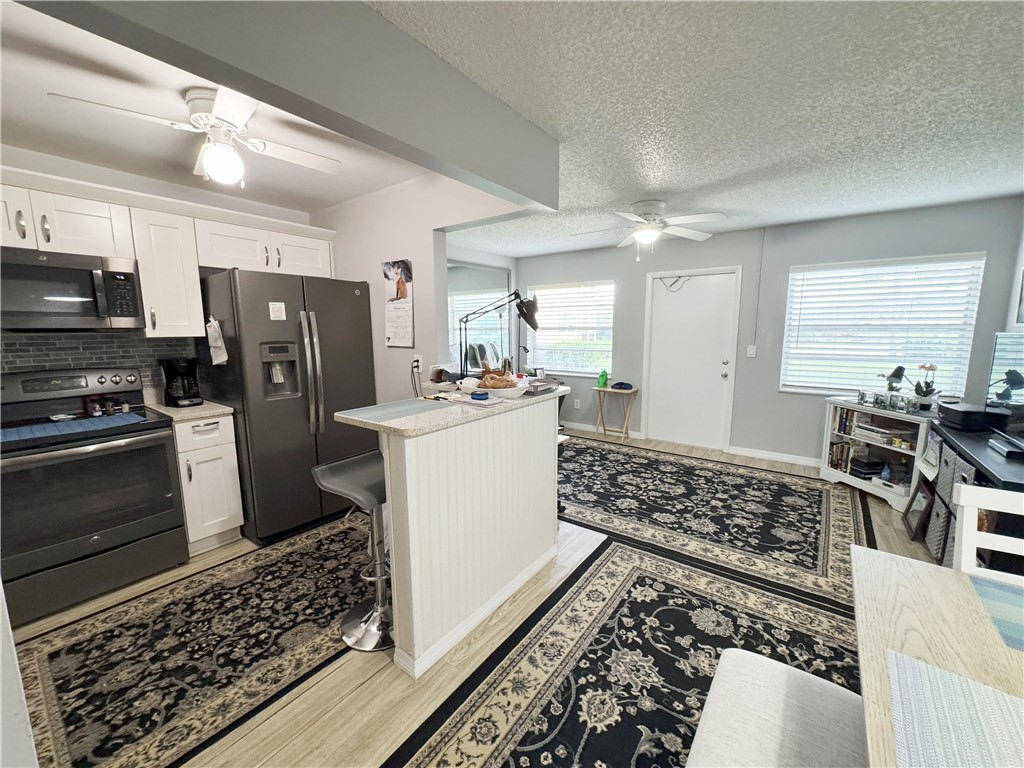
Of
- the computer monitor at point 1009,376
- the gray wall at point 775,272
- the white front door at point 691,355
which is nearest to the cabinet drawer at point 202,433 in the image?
the gray wall at point 775,272

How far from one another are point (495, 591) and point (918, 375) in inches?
156

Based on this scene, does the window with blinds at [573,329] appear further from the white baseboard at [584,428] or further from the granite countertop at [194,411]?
the granite countertop at [194,411]

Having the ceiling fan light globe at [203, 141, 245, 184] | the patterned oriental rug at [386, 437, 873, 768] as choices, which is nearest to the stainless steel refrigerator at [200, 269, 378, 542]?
the ceiling fan light globe at [203, 141, 245, 184]

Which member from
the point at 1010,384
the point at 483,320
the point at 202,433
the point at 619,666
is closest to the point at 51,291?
the point at 202,433

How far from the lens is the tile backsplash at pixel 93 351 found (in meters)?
2.18

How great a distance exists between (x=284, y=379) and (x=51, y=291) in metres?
1.14

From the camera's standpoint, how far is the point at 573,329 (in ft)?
17.7

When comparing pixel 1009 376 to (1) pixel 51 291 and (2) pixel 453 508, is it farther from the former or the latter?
(1) pixel 51 291

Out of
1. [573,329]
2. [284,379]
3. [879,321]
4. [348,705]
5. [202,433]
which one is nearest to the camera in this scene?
[348,705]

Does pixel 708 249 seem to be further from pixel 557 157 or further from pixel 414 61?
pixel 414 61

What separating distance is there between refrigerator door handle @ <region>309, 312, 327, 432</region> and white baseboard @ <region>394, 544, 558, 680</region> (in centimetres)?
161

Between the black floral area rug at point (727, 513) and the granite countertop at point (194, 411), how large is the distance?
2.41 m

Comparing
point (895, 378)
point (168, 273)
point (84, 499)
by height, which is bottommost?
point (84, 499)

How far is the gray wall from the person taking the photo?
9.98 feet
